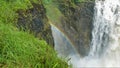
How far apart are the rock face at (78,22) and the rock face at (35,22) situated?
2.66 m

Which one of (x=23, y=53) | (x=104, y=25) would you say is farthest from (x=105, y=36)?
(x=23, y=53)

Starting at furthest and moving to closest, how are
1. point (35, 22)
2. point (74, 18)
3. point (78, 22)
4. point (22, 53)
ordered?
point (78, 22), point (74, 18), point (35, 22), point (22, 53)

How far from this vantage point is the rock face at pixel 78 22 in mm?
10516

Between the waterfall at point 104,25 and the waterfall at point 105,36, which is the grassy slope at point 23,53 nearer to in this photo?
the waterfall at point 105,36

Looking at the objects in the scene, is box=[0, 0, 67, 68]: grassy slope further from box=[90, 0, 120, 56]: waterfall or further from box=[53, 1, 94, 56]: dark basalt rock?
box=[90, 0, 120, 56]: waterfall

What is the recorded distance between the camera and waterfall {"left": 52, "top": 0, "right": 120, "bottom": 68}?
11.6m

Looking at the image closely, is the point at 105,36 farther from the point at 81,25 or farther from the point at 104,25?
the point at 81,25

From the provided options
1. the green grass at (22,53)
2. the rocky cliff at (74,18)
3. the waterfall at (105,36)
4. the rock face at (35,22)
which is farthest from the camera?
the waterfall at (105,36)

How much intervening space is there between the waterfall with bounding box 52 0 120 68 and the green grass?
6.91m

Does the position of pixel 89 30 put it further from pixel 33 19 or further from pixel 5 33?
pixel 5 33

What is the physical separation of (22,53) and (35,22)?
2.92 m

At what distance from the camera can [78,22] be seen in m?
11.0

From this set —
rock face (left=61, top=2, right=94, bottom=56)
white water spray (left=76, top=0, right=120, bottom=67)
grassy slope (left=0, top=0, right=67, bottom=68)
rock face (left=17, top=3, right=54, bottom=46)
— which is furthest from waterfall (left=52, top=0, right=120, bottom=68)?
grassy slope (left=0, top=0, right=67, bottom=68)

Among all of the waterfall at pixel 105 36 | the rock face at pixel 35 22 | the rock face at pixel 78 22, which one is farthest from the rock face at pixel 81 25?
the rock face at pixel 35 22
